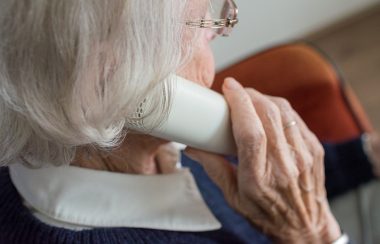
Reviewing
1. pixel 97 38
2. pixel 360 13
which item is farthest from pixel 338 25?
pixel 97 38

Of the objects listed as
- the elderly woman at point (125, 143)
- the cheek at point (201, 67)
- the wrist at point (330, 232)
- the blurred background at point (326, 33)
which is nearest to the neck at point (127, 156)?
the elderly woman at point (125, 143)

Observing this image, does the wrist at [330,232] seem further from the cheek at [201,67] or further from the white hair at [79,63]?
the white hair at [79,63]

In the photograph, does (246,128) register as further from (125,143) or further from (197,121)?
(125,143)

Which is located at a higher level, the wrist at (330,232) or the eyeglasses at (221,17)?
the eyeglasses at (221,17)

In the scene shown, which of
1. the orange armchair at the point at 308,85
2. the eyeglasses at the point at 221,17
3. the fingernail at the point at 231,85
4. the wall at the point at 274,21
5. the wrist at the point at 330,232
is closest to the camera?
the eyeglasses at the point at 221,17

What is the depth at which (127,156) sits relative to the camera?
0.90 meters

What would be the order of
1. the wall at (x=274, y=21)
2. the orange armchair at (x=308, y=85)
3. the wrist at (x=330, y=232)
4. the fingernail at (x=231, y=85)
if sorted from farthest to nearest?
the wall at (x=274, y=21) → the orange armchair at (x=308, y=85) → the wrist at (x=330, y=232) → the fingernail at (x=231, y=85)

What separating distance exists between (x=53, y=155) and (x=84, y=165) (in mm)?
136

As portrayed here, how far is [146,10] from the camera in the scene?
25.1 inches

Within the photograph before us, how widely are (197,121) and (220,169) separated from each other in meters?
0.17

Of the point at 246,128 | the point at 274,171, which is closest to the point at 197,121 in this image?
the point at 246,128

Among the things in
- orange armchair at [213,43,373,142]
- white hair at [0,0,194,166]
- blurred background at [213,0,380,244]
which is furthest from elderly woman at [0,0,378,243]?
blurred background at [213,0,380,244]

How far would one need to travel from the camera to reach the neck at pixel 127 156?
0.85m

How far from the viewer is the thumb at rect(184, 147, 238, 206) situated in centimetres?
94
